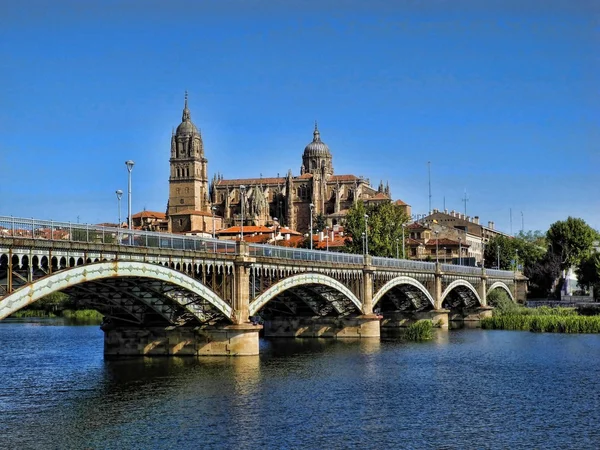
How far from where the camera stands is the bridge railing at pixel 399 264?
94812 millimetres

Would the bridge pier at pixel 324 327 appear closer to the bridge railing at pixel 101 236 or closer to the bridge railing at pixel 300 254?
the bridge railing at pixel 300 254

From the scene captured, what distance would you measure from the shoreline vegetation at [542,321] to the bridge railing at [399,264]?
9.96 meters

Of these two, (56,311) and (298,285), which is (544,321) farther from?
(56,311)

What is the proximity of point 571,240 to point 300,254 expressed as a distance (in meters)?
102

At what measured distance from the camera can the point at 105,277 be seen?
1935 inches

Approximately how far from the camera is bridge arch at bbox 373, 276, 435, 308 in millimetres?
91688

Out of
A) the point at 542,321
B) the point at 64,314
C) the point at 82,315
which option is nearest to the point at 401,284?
the point at 542,321

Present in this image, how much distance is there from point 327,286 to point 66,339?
94.0 feet

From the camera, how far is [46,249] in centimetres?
4419

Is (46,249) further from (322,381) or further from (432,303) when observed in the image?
(432,303)

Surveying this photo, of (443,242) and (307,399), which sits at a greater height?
(443,242)

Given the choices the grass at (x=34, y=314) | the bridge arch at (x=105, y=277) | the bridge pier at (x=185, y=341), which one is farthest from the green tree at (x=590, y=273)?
the bridge arch at (x=105, y=277)

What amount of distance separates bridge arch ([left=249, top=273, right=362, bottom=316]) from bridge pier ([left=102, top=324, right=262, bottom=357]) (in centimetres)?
211

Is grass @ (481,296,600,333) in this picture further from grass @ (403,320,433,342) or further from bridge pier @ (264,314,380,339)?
bridge pier @ (264,314,380,339)
